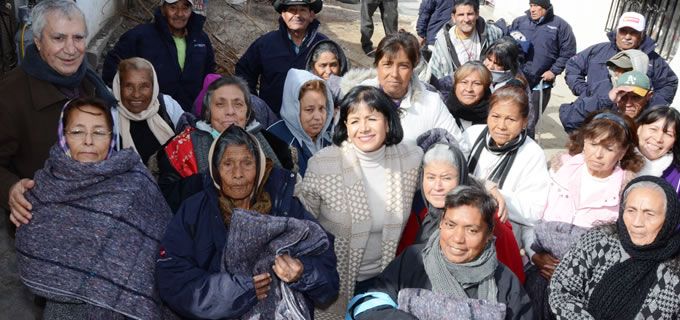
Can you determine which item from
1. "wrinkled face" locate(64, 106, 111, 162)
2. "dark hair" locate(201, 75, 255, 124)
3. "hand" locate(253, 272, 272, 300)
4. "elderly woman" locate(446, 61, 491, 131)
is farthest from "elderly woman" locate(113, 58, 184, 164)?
"elderly woman" locate(446, 61, 491, 131)

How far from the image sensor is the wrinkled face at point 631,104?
473 cm

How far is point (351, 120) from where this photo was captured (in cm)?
334

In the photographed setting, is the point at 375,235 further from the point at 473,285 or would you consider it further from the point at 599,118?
the point at 599,118

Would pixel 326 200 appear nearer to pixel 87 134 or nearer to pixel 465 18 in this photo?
pixel 87 134

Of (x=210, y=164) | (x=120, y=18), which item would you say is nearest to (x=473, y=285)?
(x=210, y=164)

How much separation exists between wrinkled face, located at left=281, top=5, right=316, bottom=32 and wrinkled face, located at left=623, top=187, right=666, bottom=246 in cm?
297

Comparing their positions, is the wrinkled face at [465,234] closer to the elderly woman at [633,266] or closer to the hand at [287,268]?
the elderly woman at [633,266]

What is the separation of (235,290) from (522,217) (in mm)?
1702

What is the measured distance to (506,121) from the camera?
3.61 meters

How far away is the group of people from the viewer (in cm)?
277

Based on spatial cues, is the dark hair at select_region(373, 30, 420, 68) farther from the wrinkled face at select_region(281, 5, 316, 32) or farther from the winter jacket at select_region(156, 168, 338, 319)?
the winter jacket at select_region(156, 168, 338, 319)

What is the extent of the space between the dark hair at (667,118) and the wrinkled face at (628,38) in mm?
1770

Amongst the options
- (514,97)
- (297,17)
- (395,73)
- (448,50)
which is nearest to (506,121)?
(514,97)

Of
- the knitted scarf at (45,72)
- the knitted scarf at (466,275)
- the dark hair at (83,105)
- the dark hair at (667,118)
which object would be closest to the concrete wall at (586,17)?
the dark hair at (667,118)
